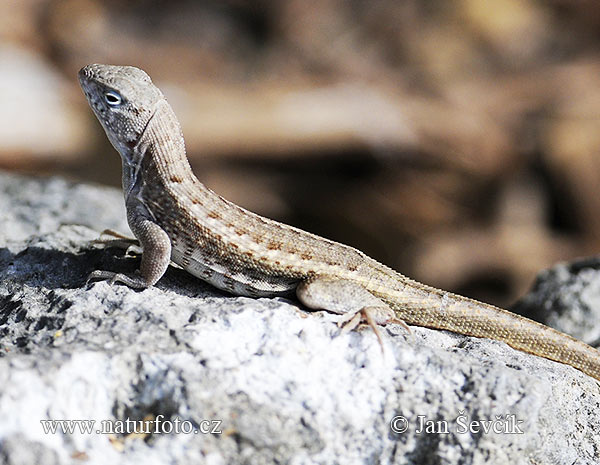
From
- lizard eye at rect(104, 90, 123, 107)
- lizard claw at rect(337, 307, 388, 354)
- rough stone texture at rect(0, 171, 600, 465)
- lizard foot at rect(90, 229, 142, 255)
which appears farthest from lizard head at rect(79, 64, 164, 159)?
lizard claw at rect(337, 307, 388, 354)

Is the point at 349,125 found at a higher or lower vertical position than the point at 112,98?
higher

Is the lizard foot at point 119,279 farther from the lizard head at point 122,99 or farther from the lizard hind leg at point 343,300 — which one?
the lizard hind leg at point 343,300

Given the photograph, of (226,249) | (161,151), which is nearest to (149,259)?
(226,249)

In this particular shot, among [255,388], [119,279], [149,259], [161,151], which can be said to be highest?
[161,151]

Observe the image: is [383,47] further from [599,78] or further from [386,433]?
[386,433]

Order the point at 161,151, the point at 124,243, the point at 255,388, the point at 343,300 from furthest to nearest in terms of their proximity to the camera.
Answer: the point at 124,243 < the point at 161,151 < the point at 343,300 < the point at 255,388

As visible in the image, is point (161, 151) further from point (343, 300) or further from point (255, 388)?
point (255, 388)

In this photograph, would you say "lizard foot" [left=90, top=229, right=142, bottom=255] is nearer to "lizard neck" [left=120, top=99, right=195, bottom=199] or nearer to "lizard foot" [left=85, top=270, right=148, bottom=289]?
"lizard neck" [left=120, top=99, right=195, bottom=199]

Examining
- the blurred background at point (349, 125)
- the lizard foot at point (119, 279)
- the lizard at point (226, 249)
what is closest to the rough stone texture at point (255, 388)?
the lizard foot at point (119, 279)
